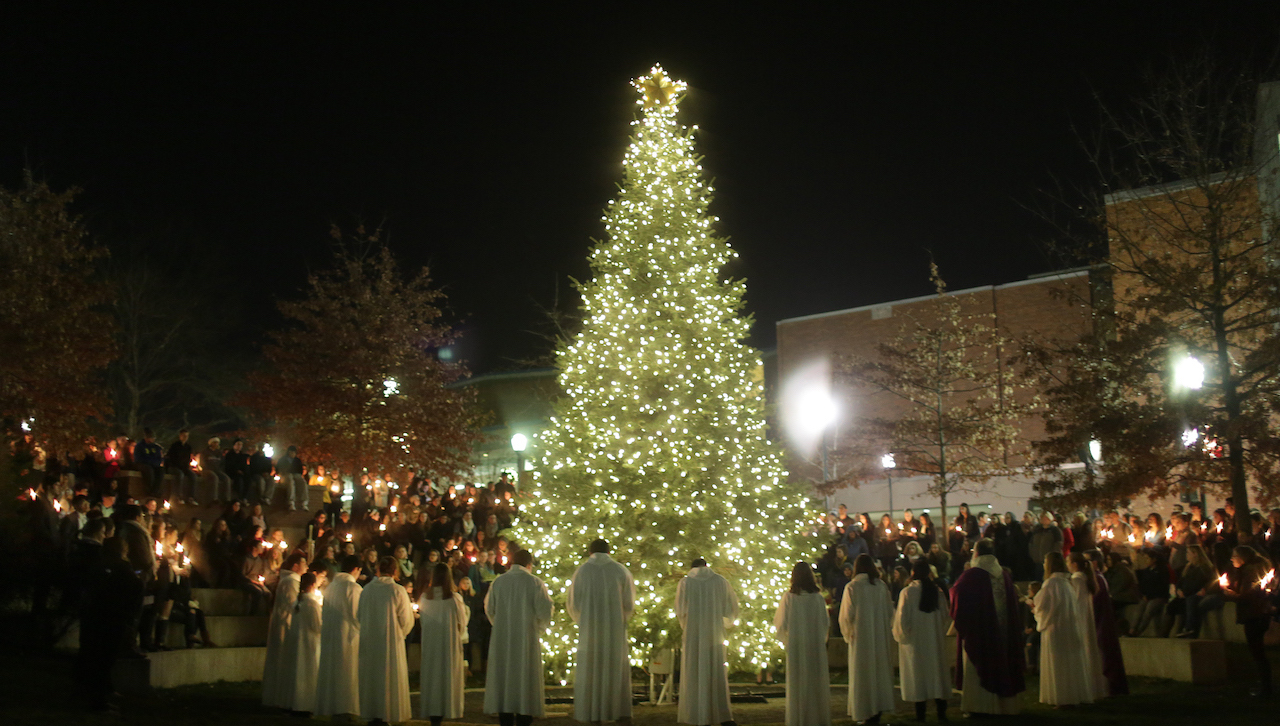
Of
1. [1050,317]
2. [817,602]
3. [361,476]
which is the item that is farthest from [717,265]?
[1050,317]

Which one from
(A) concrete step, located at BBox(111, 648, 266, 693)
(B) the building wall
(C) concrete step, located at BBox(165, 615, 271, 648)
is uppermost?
(B) the building wall

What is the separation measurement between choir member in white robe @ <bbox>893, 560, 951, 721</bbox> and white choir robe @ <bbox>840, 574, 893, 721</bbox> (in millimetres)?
180

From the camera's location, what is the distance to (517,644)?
1174 centimetres

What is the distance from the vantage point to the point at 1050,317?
132 feet

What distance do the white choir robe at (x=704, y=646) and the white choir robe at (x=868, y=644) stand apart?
1.45m

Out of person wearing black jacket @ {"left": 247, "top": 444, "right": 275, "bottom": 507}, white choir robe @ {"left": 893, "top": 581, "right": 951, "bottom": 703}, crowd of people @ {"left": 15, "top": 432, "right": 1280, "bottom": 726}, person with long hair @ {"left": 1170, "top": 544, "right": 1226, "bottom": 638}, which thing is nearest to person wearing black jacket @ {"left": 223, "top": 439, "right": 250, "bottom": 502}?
person wearing black jacket @ {"left": 247, "top": 444, "right": 275, "bottom": 507}

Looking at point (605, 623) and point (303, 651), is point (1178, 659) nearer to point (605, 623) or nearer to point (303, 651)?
point (605, 623)

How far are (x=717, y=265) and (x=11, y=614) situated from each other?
10280mm

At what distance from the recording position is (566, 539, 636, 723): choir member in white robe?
38.8ft

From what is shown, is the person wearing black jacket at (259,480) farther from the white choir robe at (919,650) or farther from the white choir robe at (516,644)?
the white choir robe at (919,650)

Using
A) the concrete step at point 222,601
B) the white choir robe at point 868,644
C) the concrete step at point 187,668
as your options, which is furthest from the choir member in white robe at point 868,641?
the concrete step at point 222,601

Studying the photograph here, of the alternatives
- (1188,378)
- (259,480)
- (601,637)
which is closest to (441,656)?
(601,637)

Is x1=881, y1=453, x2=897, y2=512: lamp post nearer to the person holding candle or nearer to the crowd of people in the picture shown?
the crowd of people

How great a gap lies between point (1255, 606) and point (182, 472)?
17522 mm
